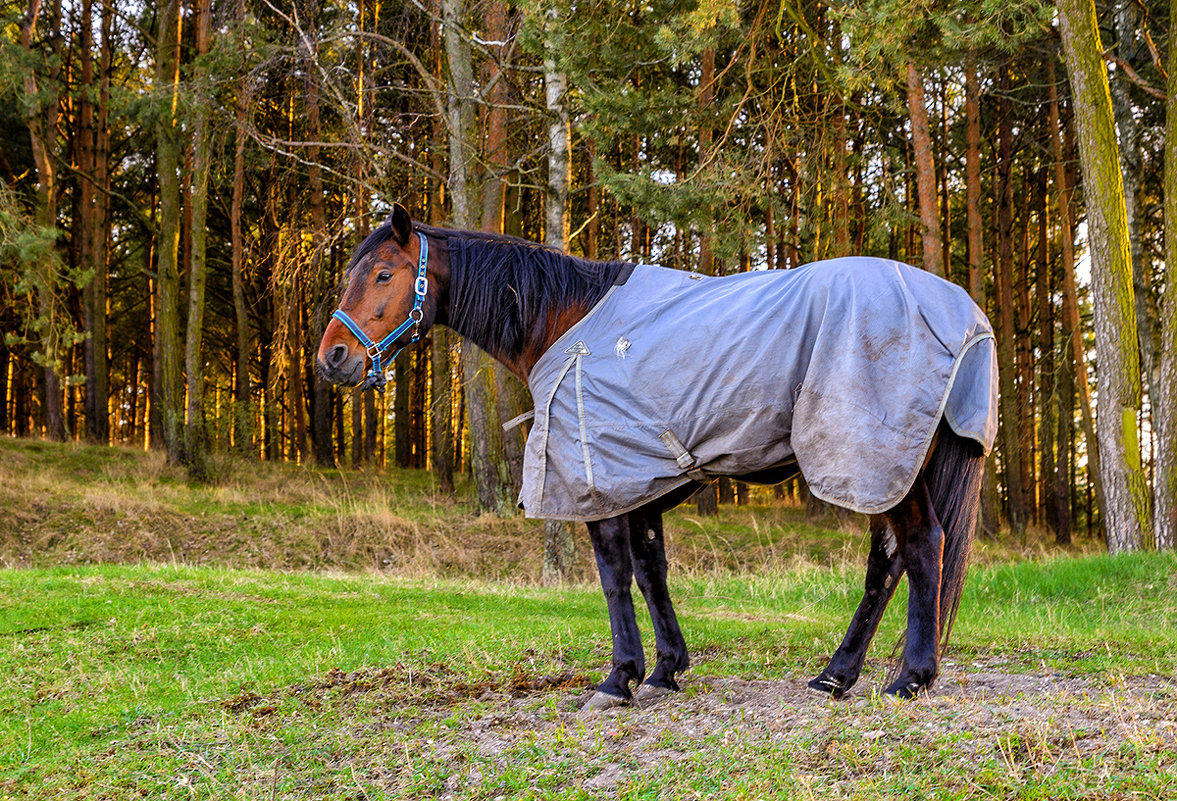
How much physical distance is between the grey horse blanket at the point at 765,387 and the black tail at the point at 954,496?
149mm

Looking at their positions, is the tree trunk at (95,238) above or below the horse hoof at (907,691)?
above

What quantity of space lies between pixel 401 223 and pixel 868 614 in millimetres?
2798

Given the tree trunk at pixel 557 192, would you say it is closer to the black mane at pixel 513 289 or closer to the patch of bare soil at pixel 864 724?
the black mane at pixel 513 289

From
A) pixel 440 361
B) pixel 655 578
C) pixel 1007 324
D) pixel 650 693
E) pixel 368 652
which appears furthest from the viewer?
pixel 1007 324

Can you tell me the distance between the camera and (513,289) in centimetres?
437

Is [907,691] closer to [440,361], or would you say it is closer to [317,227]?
[440,361]

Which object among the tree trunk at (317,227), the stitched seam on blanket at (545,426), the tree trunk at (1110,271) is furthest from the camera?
the tree trunk at (317,227)

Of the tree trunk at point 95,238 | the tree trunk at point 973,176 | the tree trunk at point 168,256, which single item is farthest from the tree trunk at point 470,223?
the tree trunk at point 95,238

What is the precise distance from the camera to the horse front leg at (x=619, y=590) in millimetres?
4066

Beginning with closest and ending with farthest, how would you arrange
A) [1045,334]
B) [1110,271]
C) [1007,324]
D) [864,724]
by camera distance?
1. [864,724]
2. [1110,271]
3. [1007,324]
4. [1045,334]

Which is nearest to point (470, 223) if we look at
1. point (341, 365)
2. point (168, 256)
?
point (168, 256)

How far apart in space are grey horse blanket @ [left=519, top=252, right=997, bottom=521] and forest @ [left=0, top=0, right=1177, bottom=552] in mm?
1865

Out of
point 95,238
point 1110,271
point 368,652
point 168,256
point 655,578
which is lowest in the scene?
point 368,652

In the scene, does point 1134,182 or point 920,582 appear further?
point 1134,182
